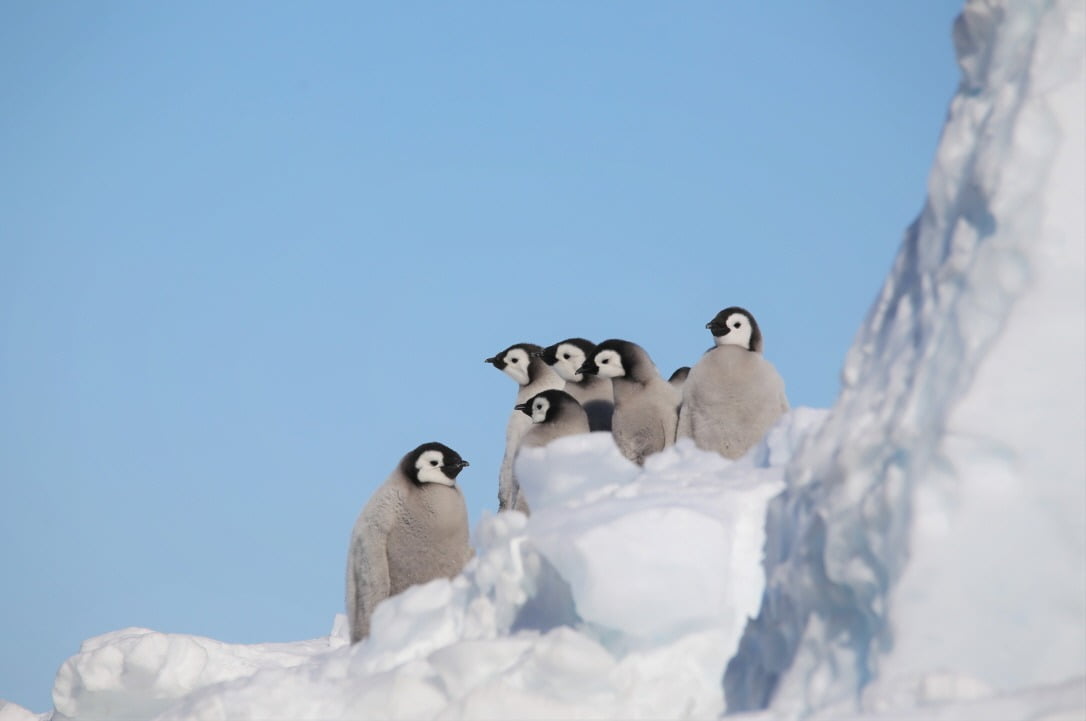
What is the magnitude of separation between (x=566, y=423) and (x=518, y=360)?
286cm

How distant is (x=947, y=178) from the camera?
4.79 m

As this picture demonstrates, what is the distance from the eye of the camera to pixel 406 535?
8477 mm

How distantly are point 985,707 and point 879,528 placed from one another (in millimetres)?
880

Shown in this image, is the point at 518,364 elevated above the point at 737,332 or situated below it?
below

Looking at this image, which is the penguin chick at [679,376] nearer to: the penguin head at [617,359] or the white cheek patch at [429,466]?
the penguin head at [617,359]

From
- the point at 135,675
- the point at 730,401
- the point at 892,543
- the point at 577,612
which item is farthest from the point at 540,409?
the point at 892,543

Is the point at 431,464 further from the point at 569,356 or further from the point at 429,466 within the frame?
the point at 569,356

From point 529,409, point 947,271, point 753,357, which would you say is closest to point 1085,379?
point 947,271

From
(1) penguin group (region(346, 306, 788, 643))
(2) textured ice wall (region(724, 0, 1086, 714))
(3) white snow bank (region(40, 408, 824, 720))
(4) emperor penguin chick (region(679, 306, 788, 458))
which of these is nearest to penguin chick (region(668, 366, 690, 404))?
(1) penguin group (region(346, 306, 788, 643))

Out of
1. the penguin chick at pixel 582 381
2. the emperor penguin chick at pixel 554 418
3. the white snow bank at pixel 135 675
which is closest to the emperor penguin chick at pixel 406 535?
the emperor penguin chick at pixel 554 418

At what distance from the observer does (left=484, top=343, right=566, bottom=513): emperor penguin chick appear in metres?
11.9

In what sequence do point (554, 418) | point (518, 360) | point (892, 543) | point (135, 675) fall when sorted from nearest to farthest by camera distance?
point (892, 543)
point (135, 675)
point (554, 418)
point (518, 360)

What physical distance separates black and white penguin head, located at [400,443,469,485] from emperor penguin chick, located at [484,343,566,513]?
9.85 ft

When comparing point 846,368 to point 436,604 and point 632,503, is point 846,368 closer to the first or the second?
point 632,503
